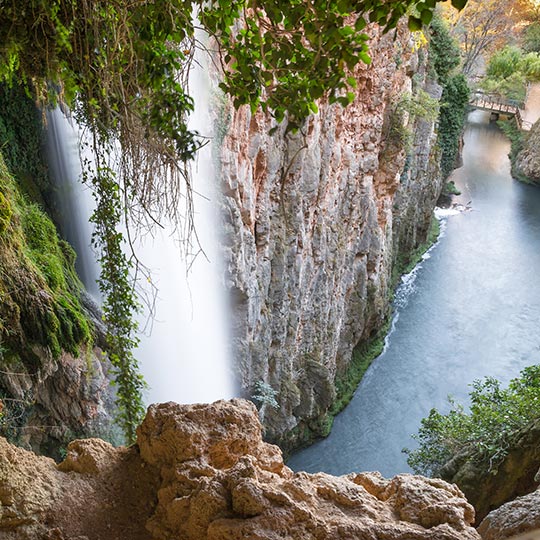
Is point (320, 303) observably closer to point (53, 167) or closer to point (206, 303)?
point (206, 303)

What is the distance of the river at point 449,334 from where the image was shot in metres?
12.7

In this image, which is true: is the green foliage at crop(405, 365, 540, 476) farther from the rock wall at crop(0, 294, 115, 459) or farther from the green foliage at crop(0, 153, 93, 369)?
the green foliage at crop(0, 153, 93, 369)

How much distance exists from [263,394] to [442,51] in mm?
13980

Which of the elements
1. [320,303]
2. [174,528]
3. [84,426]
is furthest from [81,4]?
[320,303]

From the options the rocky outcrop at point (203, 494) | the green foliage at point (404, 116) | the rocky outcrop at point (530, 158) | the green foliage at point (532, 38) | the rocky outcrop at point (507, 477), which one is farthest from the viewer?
the green foliage at point (532, 38)

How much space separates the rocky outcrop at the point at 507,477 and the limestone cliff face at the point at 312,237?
13.8ft

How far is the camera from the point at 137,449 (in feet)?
14.3

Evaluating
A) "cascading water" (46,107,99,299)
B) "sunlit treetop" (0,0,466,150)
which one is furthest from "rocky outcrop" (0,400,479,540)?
"cascading water" (46,107,99,299)

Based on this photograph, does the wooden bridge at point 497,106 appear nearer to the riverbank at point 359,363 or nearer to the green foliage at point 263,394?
the riverbank at point 359,363

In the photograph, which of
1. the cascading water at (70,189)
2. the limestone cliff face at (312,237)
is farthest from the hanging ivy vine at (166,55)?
the limestone cliff face at (312,237)

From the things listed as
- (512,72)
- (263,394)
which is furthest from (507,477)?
(512,72)

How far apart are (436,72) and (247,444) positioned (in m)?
17.2

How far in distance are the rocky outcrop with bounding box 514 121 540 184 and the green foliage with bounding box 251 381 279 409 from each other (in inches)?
906

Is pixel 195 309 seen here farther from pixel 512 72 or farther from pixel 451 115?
pixel 512 72
